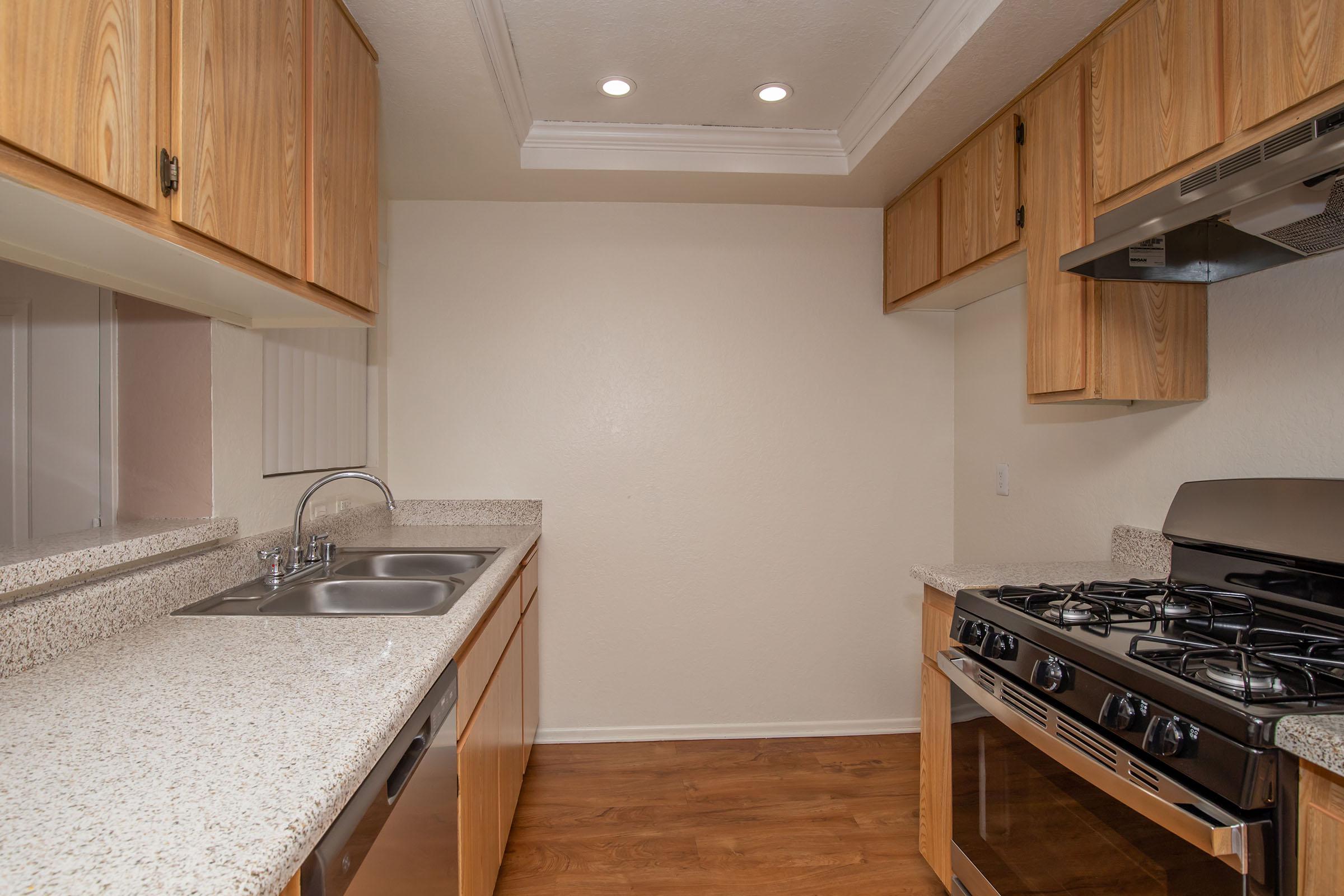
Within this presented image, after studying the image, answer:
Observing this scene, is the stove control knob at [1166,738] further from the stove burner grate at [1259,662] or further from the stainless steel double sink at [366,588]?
the stainless steel double sink at [366,588]

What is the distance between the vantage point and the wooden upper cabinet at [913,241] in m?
2.47

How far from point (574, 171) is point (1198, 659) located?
2322 mm

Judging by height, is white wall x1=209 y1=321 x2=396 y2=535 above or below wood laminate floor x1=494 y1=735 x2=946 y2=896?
above

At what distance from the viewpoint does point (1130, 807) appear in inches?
42.7

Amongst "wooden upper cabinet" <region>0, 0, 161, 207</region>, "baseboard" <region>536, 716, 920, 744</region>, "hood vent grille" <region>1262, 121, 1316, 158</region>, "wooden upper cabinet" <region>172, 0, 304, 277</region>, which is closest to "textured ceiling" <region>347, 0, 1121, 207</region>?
"wooden upper cabinet" <region>172, 0, 304, 277</region>

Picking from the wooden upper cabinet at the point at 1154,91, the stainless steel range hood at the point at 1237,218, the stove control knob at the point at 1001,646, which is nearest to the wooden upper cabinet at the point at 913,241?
the wooden upper cabinet at the point at 1154,91

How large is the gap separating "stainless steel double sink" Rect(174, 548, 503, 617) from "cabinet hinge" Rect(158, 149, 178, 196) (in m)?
0.82

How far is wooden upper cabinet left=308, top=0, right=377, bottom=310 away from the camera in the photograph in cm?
143

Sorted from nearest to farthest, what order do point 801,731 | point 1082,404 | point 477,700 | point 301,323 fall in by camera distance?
point 477,700 → point 301,323 → point 1082,404 → point 801,731

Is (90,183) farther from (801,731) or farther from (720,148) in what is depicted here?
(801,731)

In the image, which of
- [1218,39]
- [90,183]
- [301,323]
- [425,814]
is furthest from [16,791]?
[1218,39]

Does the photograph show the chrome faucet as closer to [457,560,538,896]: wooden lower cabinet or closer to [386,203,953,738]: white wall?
[457,560,538,896]: wooden lower cabinet

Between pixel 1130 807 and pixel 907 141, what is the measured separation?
203 cm

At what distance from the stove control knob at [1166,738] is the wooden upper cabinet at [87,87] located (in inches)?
67.5
